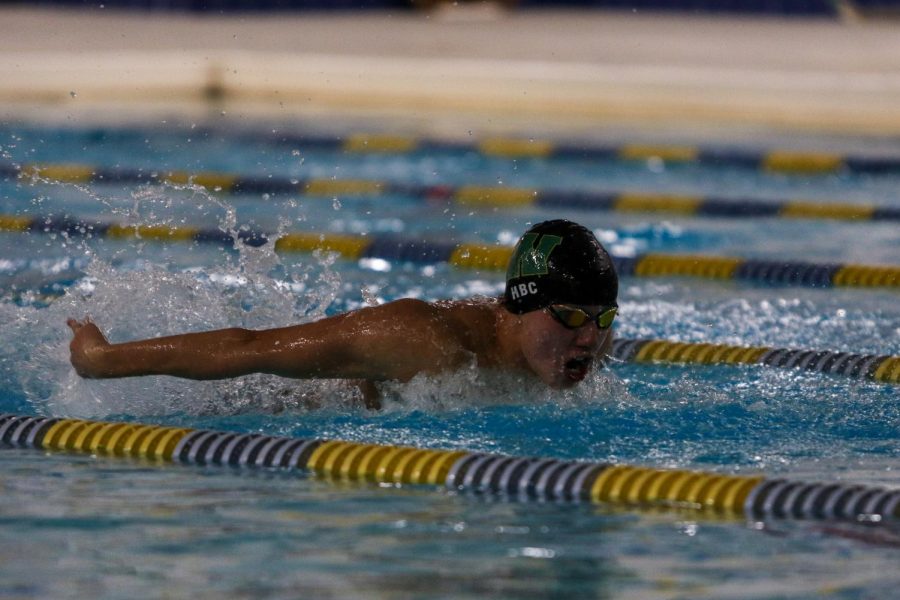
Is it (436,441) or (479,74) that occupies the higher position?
(479,74)

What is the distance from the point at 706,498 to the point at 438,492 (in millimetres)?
512

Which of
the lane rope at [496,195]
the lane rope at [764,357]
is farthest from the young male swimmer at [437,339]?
the lane rope at [496,195]

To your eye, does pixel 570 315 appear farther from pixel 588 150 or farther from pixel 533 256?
pixel 588 150

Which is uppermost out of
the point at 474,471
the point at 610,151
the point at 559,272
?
the point at 610,151

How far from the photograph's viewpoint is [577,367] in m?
3.46

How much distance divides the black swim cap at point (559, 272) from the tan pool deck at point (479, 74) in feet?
20.2

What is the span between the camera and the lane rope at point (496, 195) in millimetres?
6953

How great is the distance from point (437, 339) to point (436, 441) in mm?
236

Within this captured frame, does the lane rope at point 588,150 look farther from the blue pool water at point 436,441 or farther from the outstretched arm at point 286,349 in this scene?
the outstretched arm at point 286,349

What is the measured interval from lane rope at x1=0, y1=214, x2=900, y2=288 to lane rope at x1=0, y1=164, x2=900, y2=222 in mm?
788

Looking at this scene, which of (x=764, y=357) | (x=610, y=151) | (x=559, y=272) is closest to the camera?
(x=559, y=272)

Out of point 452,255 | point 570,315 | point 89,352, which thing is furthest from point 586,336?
point 452,255

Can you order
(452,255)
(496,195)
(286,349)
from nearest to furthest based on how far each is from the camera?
(286,349)
(452,255)
(496,195)

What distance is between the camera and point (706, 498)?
297cm
